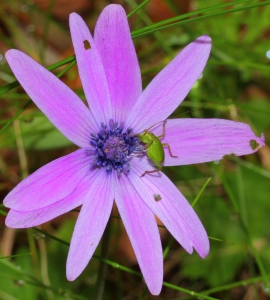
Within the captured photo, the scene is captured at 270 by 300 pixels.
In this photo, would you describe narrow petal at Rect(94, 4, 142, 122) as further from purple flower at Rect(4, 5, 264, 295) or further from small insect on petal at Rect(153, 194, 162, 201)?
small insect on petal at Rect(153, 194, 162, 201)

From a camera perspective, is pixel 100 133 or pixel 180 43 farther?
pixel 180 43

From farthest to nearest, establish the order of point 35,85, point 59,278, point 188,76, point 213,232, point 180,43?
point 180,43, point 213,232, point 59,278, point 188,76, point 35,85

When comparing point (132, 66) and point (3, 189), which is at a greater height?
point (132, 66)

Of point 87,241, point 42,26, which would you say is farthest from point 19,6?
point 87,241

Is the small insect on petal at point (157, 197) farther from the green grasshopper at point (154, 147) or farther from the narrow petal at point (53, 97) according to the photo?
the narrow petal at point (53, 97)

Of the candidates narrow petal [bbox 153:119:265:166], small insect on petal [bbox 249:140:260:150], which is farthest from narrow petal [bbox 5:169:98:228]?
small insect on petal [bbox 249:140:260:150]

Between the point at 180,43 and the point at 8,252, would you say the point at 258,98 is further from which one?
the point at 8,252

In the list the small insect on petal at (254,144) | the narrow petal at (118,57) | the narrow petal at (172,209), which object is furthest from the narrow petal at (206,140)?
the narrow petal at (118,57)
